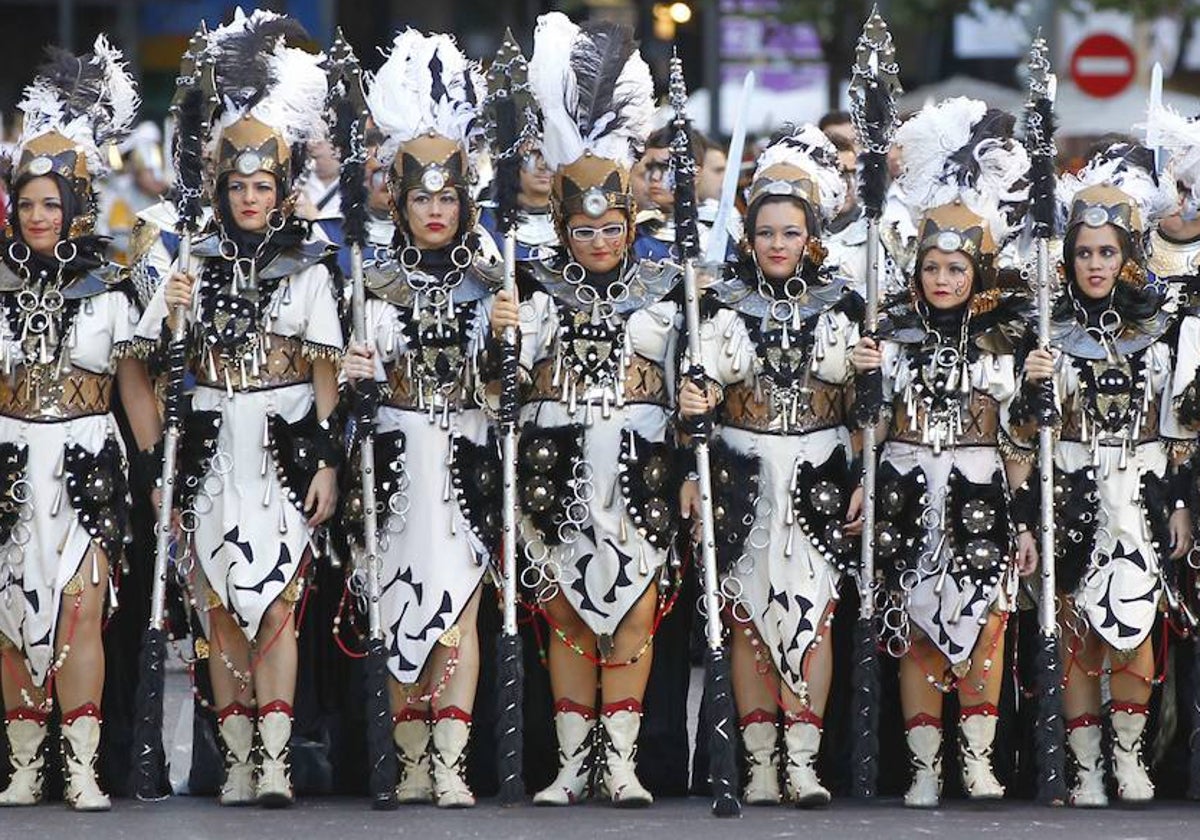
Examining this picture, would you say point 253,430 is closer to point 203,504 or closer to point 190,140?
point 203,504

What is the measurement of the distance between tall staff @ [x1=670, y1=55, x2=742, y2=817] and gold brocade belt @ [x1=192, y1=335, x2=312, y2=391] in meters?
1.29

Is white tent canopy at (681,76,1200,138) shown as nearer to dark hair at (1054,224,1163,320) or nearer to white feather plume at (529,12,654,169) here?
dark hair at (1054,224,1163,320)

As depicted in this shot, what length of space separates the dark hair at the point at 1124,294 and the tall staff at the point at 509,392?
73.6 inches

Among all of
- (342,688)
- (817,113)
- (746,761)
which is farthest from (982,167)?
(817,113)

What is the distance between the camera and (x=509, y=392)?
899cm

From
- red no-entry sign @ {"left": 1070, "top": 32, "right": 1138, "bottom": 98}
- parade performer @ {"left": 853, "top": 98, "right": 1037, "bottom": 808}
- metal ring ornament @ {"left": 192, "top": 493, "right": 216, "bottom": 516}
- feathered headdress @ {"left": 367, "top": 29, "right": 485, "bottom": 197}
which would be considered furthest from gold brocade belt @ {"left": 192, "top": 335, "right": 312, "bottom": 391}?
red no-entry sign @ {"left": 1070, "top": 32, "right": 1138, "bottom": 98}

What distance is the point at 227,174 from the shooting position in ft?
30.1

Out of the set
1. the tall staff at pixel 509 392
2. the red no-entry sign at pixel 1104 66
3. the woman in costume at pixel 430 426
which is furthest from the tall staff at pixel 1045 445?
the red no-entry sign at pixel 1104 66

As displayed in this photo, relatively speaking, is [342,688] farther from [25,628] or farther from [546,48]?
[546,48]

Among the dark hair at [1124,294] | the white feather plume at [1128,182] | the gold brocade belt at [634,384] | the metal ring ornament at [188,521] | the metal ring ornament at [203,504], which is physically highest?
the white feather plume at [1128,182]

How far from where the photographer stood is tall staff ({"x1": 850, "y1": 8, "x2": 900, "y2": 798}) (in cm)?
916

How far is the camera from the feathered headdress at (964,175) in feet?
30.3

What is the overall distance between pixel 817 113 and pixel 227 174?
1387 cm

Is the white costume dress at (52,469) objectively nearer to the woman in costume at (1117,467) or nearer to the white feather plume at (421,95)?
the white feather plume at (421,95)
